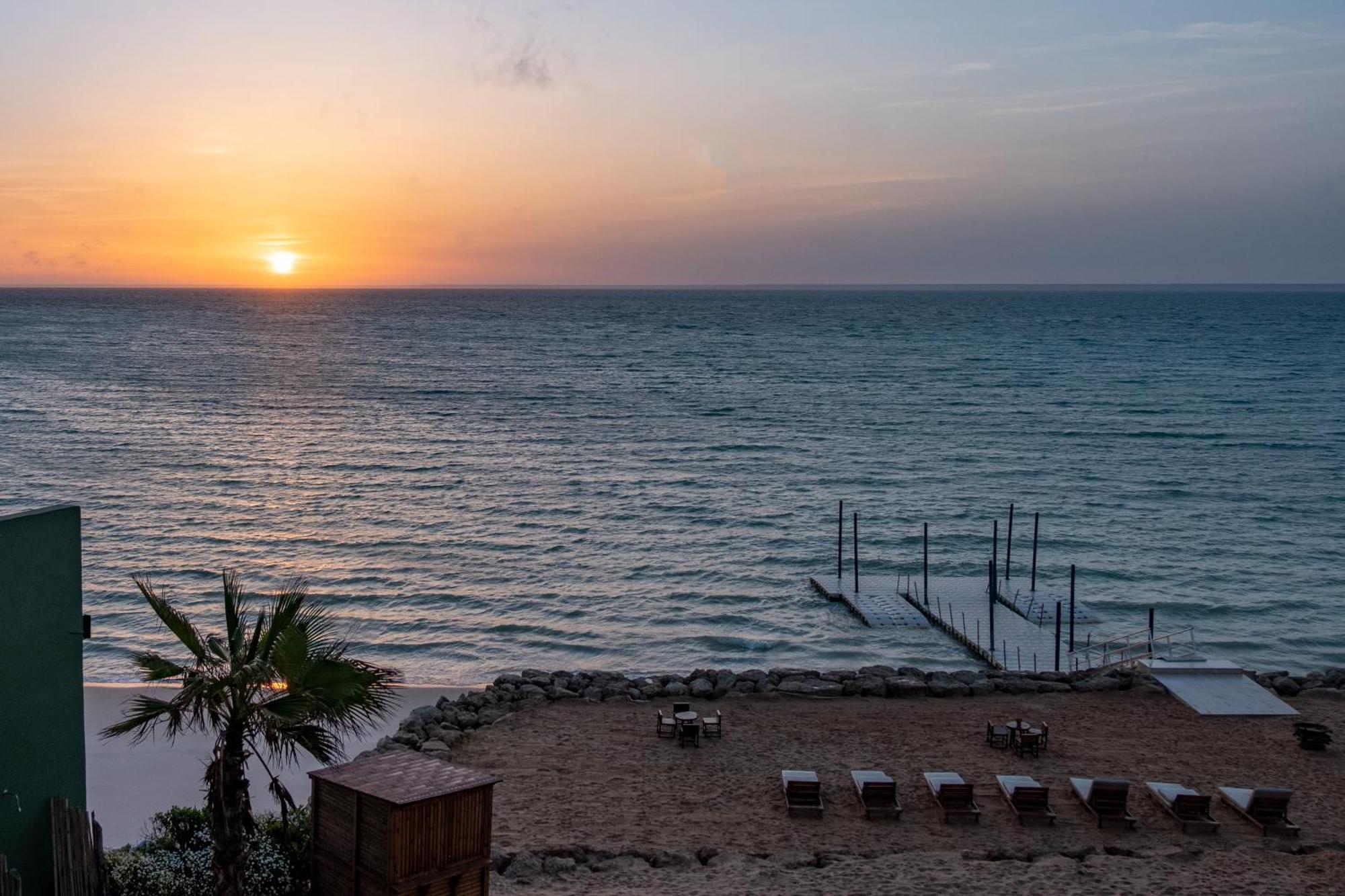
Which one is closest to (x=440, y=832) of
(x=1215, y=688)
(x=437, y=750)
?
(x=437, y=750)

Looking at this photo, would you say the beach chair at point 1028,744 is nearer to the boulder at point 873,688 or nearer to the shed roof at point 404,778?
the boulder at point 873,688

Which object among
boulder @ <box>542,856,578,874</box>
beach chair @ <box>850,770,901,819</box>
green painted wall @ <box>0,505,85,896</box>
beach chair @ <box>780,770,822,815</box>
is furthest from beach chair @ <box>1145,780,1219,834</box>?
green painted wall @ <box>0,505,85,896</box>

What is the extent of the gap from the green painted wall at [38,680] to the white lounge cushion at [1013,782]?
37.4 feet

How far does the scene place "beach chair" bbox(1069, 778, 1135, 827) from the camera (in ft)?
48.9

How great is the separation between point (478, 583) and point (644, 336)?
123 m

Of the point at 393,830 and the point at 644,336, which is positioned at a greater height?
the point at 644,336

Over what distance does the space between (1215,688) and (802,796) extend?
997cm

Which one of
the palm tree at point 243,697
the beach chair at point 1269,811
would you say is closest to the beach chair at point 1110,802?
the beach chair at point 1269,811

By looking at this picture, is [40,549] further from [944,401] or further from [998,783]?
[944,401]

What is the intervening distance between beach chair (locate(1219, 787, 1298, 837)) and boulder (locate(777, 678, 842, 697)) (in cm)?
744

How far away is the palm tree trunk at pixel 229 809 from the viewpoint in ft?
32.4

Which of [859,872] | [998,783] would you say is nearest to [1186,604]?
[998,783]

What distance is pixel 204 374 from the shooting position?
335ft

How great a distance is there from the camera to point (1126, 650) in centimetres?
2448
